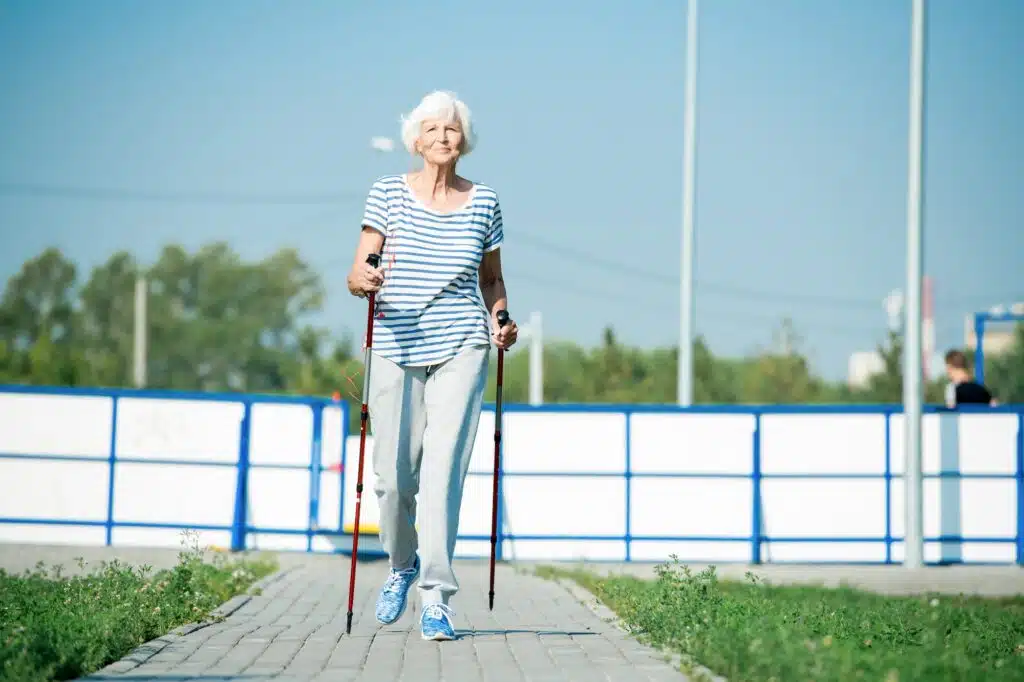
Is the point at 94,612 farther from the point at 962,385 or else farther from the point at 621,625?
the point at 962,385

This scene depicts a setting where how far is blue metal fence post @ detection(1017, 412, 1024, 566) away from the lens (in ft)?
58.1

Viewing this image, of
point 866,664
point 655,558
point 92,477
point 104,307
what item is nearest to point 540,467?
point 655,558

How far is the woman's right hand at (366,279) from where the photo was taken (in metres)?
7.18

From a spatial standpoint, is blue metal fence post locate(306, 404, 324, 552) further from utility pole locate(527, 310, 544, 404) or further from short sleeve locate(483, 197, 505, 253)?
utility pole locate(527, 310, 544, 404)

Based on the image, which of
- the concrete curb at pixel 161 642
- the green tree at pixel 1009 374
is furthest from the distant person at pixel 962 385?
the green tree at pixel 1009 374

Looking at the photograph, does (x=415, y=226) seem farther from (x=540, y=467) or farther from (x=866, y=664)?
(x=540, y=467)

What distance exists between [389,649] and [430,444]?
0.89 meters

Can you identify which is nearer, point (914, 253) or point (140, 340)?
point (914, 253)

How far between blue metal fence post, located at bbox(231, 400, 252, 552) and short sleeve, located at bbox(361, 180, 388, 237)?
10.7 metres

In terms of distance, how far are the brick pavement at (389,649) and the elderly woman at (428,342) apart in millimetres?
425

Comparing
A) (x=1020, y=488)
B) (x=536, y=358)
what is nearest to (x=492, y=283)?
(x=1020, y=488)

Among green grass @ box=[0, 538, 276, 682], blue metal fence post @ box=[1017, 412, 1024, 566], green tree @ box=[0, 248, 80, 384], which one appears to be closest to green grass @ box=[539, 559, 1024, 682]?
green grass @ box=[0, 538, 276, 682]

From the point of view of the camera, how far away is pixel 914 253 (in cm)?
1761

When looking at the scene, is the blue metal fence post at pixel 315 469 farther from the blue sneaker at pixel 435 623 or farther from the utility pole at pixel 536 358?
the utility pole at pixel 536 358
